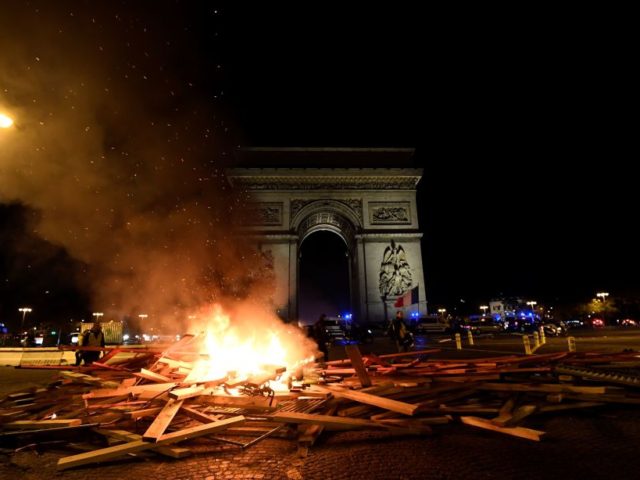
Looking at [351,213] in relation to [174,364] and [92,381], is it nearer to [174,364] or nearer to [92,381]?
[174,364]

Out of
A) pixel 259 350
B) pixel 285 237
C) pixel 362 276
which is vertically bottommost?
pixel 259 350

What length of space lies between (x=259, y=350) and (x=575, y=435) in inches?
191

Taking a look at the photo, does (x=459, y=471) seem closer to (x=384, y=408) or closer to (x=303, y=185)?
(x=384, y=408)

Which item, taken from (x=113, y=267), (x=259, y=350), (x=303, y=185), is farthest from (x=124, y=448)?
(x=303, y=185)

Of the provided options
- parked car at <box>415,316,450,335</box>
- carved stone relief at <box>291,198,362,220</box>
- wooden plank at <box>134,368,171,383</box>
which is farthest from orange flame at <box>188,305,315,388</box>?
carved stone relief at <box>291,198,362,220</box>

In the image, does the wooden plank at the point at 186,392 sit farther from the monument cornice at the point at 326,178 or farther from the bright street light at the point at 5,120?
the monument cornice at the point at 326,178

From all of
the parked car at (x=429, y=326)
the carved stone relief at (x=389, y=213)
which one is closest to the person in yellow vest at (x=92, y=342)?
the parked car at (x=429, y=326)

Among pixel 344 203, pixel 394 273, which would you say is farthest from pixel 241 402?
pixel 344 203

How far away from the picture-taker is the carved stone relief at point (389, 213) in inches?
1035

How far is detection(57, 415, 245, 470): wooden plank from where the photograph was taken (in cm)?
292

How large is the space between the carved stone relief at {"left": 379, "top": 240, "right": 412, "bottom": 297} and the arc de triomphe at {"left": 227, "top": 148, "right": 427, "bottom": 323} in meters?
0.07

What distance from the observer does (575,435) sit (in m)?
3.49

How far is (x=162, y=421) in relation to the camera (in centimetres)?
354

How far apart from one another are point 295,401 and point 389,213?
23.0m
